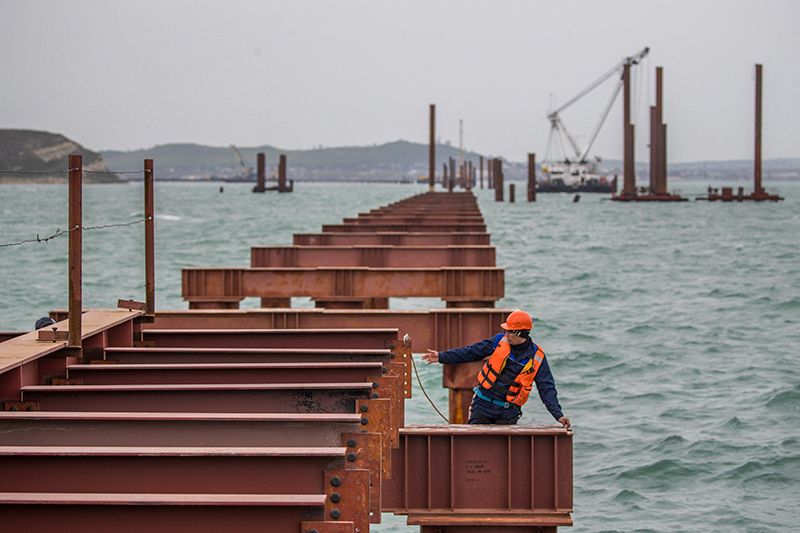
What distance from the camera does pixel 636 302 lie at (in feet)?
77.8

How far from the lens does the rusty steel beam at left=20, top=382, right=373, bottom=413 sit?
5.48 meters

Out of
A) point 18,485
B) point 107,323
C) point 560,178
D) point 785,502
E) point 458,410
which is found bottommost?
point 785,502

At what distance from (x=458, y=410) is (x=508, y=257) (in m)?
26.4

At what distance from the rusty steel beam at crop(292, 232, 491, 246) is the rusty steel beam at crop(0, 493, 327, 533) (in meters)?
13.3

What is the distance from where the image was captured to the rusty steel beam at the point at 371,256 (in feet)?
48.7

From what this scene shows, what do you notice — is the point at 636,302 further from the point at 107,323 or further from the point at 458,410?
the point at 107,323

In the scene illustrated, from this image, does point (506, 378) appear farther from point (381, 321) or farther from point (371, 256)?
point (371, 256)

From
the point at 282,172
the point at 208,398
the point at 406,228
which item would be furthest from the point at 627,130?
the point at 208,398

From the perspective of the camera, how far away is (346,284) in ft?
43.1

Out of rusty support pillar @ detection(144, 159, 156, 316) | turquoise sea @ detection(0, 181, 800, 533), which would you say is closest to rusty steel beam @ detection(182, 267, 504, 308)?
turquoise sea @ detection(0, 181, 800, 533)

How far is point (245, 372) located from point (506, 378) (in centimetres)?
224

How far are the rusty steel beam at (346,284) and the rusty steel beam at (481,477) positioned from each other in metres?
6.37

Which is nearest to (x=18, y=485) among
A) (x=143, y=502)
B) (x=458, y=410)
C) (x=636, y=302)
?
→ (x=143, y=502)

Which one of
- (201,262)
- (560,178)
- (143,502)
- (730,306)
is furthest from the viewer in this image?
(560,178)
